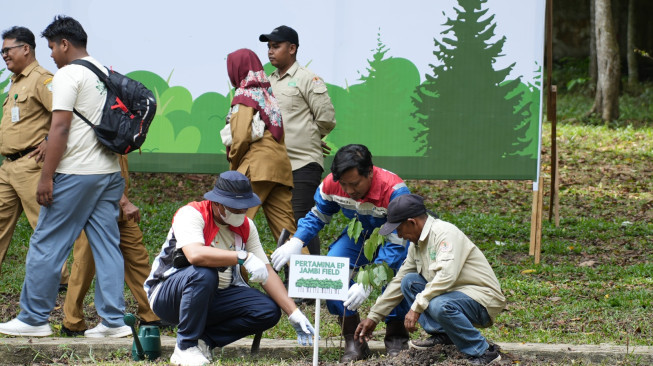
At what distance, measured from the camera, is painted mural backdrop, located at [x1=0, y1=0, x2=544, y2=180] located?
8.30 m

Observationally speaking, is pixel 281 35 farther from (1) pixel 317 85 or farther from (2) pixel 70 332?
(2) pixel 70 332

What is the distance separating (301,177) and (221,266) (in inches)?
92.2

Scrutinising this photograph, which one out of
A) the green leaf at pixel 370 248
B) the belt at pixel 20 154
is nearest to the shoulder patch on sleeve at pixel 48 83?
the belt at pixel 20 154

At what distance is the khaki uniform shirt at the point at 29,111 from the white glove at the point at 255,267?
2.04 metres

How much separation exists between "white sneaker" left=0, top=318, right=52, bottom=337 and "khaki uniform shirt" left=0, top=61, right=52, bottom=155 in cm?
124

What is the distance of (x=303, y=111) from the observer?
289 inches

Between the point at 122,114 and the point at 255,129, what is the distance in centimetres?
120

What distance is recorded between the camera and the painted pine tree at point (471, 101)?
27.4 ft

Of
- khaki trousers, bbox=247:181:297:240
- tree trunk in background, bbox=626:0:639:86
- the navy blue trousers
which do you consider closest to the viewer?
the navy blue trousers

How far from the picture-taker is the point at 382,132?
28.0 feet

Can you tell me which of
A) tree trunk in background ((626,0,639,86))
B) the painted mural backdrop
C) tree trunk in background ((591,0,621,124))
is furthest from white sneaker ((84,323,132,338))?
tree trunk in background ((626,0,639,86))

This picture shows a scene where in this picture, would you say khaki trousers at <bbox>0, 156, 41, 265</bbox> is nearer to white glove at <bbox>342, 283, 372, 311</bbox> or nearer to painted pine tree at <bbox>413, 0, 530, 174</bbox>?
white glove at <bbox>342, 283, 372, 311</bbox>

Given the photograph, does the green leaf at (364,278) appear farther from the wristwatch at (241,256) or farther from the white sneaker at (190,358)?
the white sneaker at (190,358)

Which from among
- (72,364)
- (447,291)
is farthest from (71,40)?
(447,291)
